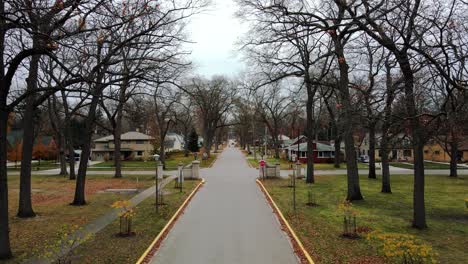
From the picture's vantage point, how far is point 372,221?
1353 cm

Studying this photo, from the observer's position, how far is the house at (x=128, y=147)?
64375 mm

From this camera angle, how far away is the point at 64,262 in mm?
8141

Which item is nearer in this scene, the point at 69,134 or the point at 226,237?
the point at 226,237

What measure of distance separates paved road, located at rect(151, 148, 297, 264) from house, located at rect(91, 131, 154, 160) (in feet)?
158

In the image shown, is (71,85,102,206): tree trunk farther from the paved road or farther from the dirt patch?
the paved road

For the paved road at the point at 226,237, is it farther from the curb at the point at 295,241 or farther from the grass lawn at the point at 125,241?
the grass lawn at the point at 125,241

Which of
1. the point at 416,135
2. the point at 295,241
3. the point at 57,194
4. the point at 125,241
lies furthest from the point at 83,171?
the point at 416,135

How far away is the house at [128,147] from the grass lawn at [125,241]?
163ft

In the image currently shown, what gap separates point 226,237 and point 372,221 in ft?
18.3

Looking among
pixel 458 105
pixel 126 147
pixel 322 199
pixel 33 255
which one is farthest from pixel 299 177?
pixel 126 147

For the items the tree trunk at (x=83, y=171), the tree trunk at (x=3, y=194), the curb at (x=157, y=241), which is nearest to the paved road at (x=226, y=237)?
the curb at (x=157, y=241)

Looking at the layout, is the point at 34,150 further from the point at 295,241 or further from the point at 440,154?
the point at 440,154

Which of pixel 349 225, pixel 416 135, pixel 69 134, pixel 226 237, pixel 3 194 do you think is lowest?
pixel 226 237

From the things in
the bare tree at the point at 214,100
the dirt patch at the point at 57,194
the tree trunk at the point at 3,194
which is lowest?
the dirt patch at the point at 57,194
